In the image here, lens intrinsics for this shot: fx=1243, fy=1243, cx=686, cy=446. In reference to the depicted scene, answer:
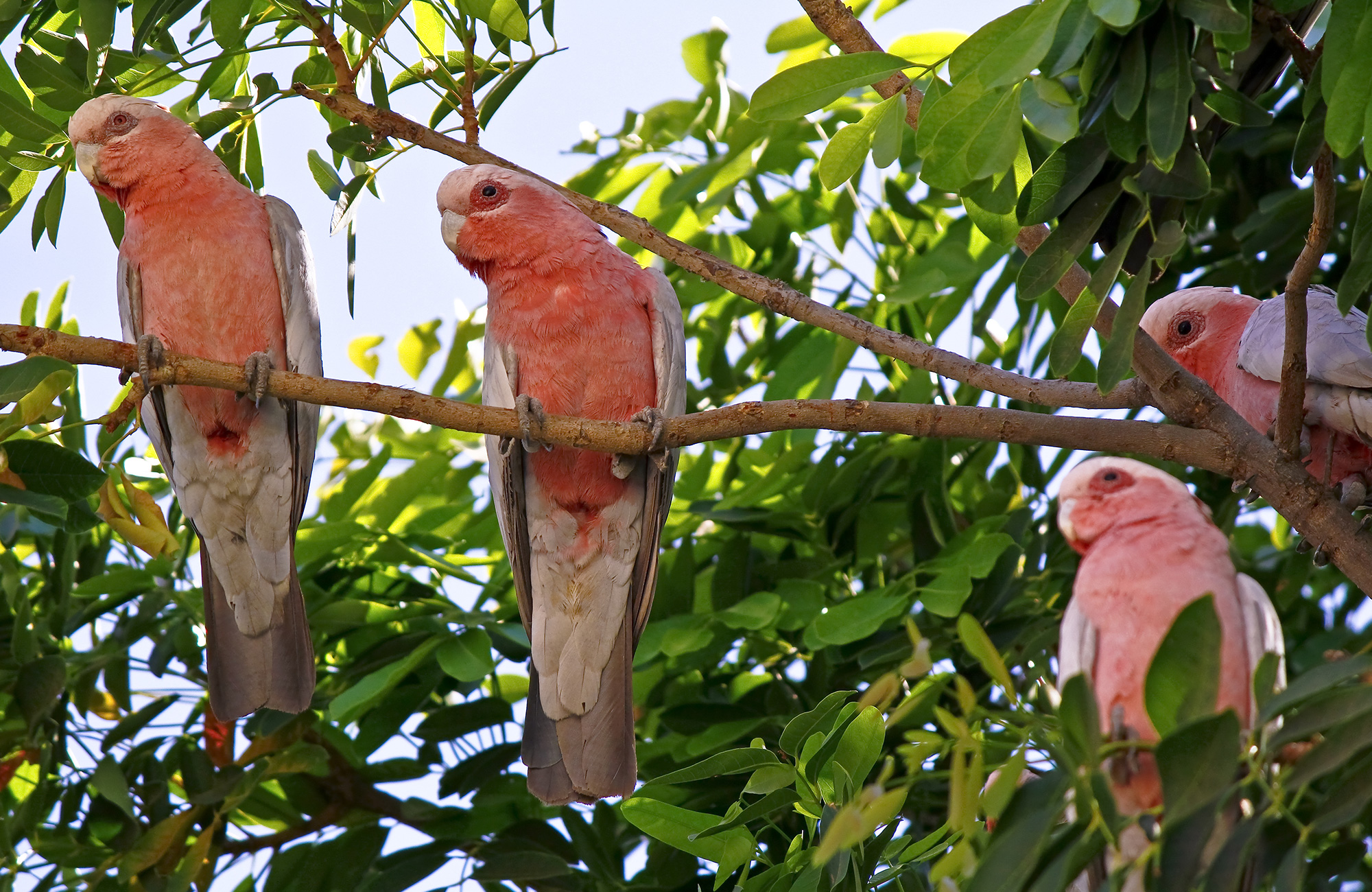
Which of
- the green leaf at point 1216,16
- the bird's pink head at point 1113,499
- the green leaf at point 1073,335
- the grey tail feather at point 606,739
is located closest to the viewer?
the green leaf at point 1216,16

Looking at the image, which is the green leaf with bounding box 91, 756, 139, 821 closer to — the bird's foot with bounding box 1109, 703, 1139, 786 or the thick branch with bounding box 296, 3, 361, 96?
the thick branch with bounding box 296, 3, 361, 96

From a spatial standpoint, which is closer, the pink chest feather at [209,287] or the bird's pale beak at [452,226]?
the pink chest feather at [209,287]

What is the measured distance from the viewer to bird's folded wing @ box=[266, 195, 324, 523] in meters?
3.72

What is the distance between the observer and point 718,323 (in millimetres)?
4613

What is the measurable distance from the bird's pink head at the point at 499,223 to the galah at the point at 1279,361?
1860 millimetres

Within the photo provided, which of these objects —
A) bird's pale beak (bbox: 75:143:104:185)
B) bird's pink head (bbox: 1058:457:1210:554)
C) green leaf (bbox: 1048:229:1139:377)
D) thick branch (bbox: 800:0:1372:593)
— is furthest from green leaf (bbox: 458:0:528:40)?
bird's pink head (bbox: 1058:457:1210:554)

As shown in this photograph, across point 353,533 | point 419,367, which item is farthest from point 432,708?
point 419,367

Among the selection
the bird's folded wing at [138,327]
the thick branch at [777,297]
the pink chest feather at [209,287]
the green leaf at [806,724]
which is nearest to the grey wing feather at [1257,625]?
the thick branch at [777,297]

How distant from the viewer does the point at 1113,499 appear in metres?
3.21

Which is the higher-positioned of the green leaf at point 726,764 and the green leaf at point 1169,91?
the green leaf at point 1169,91

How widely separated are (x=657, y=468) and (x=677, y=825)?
121 centimetres

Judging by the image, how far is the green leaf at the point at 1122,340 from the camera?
7.46 feet

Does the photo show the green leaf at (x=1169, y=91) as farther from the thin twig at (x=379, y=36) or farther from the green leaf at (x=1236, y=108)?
the thin twig at (x=379, y=36)

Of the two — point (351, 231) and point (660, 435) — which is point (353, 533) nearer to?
point (351, 231)
